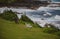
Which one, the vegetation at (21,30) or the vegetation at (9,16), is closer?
the vegetation at (21,30)

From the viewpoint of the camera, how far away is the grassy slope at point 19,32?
2.67 metres

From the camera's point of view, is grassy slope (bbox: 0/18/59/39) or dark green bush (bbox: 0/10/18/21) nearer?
grassy slope (bbox: 0/18/59/39)

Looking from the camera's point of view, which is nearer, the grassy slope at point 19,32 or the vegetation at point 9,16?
the grassy slope at point 19,32

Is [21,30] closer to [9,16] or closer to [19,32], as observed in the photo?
[19,32]

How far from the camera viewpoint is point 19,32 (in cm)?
273

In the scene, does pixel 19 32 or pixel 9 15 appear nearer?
pixel 19 32

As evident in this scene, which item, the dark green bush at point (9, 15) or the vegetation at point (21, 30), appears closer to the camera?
the vegetation at point (21, 30)

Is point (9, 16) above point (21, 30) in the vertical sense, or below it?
above

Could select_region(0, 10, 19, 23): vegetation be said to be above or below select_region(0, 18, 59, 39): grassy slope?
above

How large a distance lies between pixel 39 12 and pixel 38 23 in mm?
181

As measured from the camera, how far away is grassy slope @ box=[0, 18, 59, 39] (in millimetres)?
2674

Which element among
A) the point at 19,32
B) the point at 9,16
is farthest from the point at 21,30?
the point at 9,16

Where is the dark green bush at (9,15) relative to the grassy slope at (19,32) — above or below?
above

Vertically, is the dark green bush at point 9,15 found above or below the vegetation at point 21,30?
above
